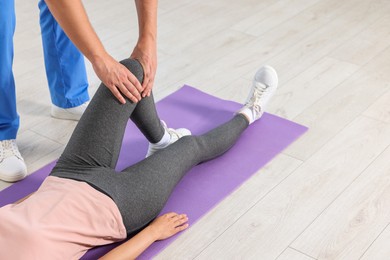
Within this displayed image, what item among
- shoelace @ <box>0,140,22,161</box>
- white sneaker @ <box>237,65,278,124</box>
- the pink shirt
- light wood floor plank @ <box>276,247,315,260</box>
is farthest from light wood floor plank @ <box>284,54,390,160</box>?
shoelace @ <box>0,140,22,161</box>

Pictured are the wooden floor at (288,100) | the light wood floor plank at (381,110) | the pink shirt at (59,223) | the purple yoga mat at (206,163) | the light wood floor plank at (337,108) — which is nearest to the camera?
the pink shirt at (59,223)

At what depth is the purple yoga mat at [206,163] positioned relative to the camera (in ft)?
6.73

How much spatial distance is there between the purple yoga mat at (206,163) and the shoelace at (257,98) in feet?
0.23

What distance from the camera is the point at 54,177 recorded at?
1.82 meters

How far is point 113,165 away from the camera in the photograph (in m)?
1.93

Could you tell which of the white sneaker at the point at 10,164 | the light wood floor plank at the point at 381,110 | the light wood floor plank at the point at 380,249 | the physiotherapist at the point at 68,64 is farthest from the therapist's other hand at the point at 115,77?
the light wood floor plank at the point at 381,110

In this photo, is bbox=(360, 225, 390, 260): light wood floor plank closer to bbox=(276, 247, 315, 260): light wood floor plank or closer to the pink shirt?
bbox=(276, 247, 315, 260): light wood floor plank

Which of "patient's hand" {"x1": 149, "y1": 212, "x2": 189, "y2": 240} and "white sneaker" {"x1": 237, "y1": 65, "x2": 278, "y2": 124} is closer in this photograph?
"patient's hand" {"x1": 149, "y1": 212, "x2": 189, "y2": 240}

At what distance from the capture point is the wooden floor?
1.92 metres

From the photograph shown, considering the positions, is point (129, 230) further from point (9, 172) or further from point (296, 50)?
point (296, 50)

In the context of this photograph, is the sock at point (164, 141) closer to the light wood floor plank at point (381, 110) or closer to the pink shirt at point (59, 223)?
the pink shirt at point (59, 223)

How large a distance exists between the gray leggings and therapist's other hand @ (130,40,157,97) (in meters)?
0.02

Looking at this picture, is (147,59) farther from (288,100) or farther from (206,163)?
(288,100)

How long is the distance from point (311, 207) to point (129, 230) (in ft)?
1.91
